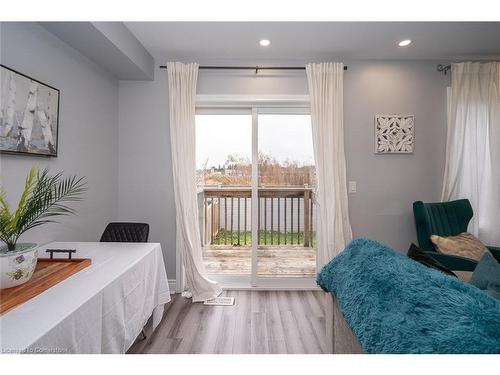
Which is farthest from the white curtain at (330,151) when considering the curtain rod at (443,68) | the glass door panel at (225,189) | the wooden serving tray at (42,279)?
the wooden serving tray at (42,279)

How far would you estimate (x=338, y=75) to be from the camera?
2.78 meters

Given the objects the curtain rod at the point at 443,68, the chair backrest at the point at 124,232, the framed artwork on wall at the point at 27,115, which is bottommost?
the chair backrest at the point at 124,232

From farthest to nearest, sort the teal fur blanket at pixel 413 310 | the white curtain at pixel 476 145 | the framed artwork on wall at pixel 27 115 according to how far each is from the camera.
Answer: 1. the white curtain at pixel 476 145
2. the framed artwork on wall at pixel 27 115
3. the teal fur blanket at pixel 413 310

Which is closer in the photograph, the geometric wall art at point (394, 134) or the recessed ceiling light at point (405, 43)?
the recessed ceiling light at point (405, 43)

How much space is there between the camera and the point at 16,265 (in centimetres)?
116

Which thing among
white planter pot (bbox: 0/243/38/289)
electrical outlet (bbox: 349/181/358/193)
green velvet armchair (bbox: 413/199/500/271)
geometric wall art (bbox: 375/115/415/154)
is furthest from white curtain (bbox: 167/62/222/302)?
green velvet armchair (bbox: 413/199/500/271)

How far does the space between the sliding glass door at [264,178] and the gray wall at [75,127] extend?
99 centimetres

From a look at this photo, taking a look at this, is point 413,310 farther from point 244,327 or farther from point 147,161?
point 147,161

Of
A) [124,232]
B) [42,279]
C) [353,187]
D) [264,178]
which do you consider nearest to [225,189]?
[264,178]

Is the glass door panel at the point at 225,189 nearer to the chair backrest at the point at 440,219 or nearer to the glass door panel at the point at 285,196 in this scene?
the glass door panel at the point at 285,196

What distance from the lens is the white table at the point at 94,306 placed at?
898 millimetres

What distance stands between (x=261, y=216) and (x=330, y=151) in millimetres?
1105

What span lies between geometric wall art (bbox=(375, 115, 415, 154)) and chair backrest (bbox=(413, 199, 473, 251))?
0.69m
